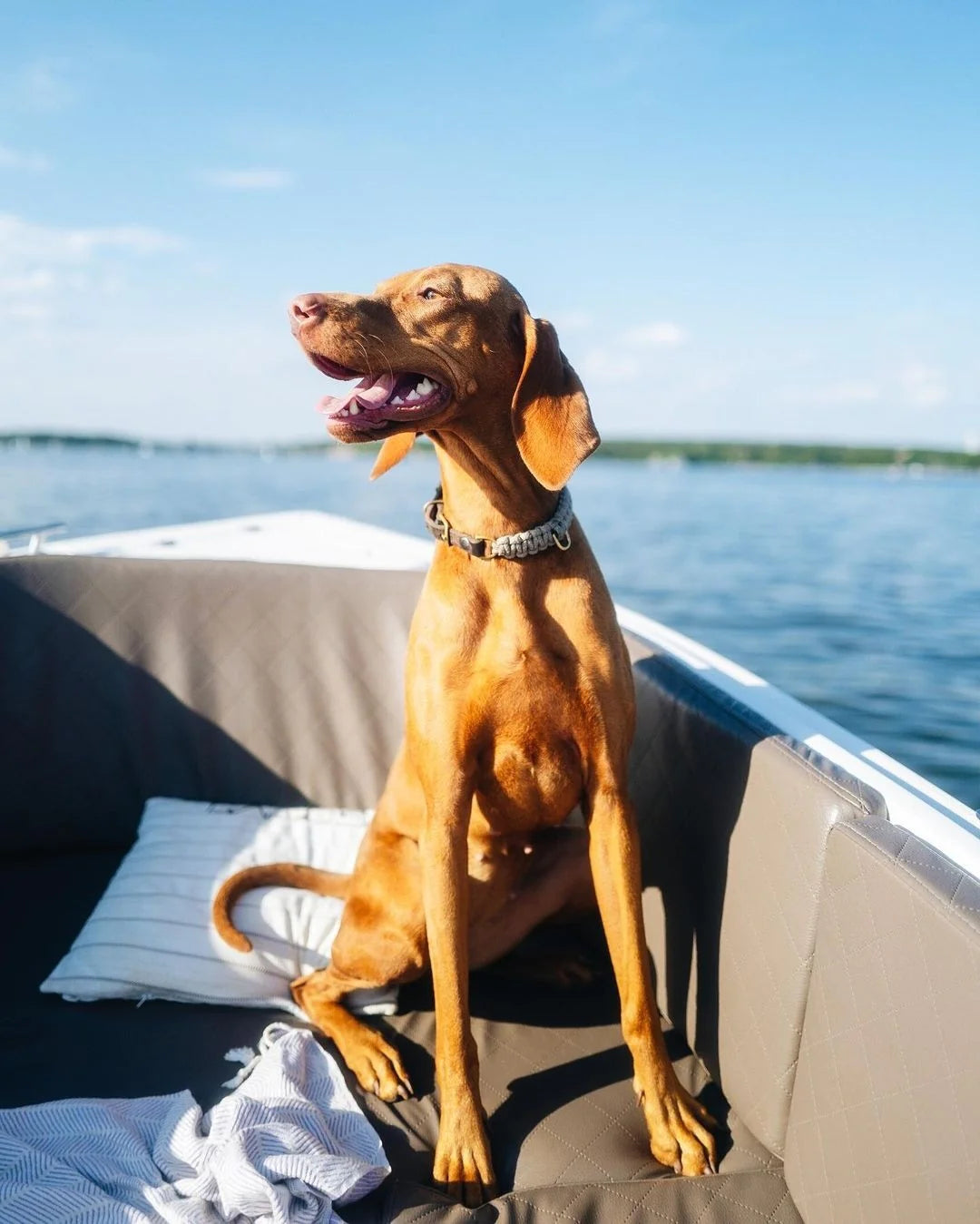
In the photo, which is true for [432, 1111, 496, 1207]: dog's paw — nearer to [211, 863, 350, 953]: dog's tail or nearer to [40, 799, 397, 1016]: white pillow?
[40, 799, 397, 1016]: white pillow

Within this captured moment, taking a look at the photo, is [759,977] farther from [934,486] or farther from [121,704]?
[934,486]

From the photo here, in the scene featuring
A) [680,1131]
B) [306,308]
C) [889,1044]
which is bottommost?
[680,1131]

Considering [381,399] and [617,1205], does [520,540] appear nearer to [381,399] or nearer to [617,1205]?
[381,399]

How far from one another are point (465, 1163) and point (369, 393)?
1.34 meters

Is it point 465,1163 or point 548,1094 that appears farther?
point 548,1094

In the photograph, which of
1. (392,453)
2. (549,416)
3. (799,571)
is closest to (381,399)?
(549,416)

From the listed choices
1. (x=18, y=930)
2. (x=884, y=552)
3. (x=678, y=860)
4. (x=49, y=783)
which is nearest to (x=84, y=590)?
(x=49, y=783)

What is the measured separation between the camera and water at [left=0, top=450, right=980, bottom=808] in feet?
22.8

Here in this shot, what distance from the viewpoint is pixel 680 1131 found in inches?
70.7

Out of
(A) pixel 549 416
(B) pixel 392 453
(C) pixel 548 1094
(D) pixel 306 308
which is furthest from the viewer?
(B) pixel 392 453

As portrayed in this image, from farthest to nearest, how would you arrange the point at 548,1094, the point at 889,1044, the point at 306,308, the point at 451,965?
the point at 548,1094
the point at 451,965
the point at 306,308
the point at 889,1044

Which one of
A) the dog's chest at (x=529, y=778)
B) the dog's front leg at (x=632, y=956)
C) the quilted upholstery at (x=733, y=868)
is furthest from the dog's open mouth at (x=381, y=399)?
the quilted upholstery at (x=733, y=868)

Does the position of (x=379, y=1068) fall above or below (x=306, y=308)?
below

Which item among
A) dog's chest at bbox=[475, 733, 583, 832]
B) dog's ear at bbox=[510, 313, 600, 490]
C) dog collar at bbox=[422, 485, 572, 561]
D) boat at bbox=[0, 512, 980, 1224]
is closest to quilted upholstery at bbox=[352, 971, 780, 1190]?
boat at bbox=[0, 512, 980, 1224]
